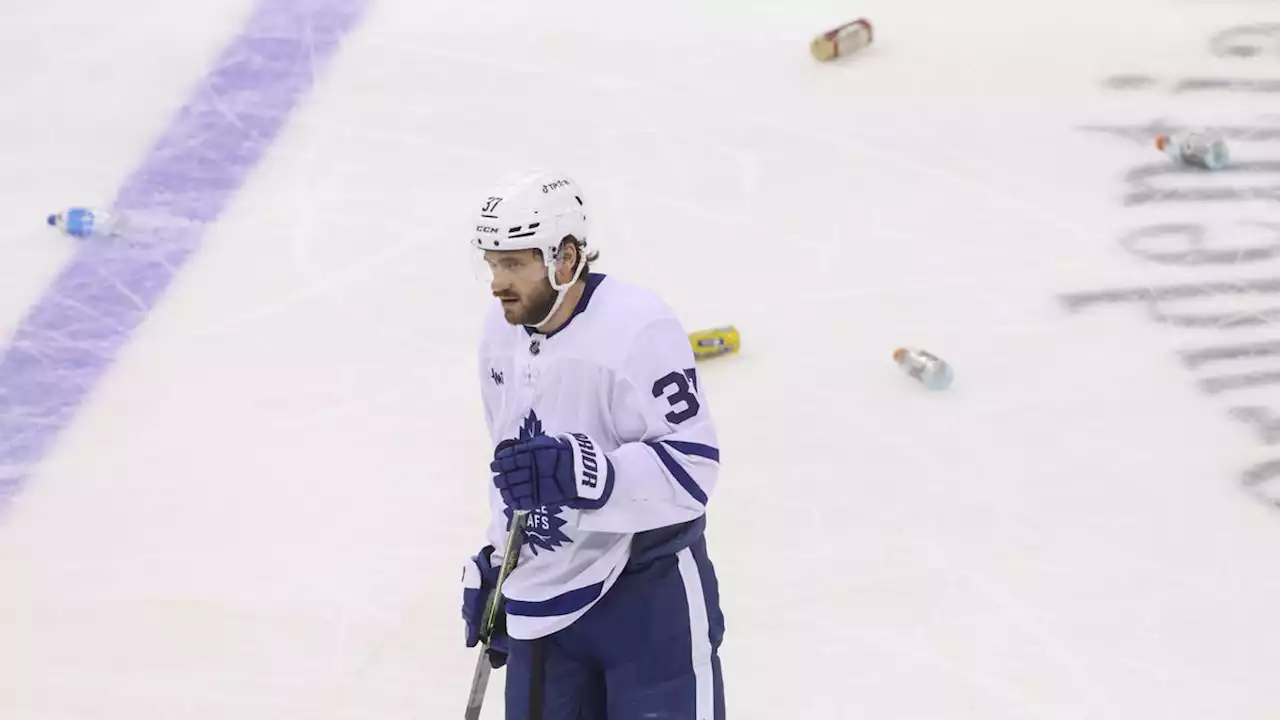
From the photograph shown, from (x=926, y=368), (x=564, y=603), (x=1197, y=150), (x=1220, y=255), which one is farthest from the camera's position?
(x=1197, y=150)

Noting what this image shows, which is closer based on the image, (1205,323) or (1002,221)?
(1205,323)

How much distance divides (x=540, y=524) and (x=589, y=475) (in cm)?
23

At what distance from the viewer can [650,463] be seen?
2113 mm

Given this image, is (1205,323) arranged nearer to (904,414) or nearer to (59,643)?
(904,414)

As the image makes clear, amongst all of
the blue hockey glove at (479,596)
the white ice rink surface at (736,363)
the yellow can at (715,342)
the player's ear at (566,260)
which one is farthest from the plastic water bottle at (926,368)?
the player's ear at (566,260)

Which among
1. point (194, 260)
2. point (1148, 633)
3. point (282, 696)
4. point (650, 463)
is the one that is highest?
point (650, 463)

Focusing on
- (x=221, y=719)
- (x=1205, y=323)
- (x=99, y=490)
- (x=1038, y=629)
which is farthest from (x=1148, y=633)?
(x=99, y=490)

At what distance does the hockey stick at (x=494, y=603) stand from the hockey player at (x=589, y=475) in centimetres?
2

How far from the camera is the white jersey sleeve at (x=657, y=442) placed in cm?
212

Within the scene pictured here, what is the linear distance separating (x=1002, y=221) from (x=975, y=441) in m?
1.03

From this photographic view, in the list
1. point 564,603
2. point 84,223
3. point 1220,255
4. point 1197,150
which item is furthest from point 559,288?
point 1197,150

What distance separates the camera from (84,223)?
4551 millimetres

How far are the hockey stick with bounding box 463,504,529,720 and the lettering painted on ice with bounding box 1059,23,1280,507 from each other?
1875mm

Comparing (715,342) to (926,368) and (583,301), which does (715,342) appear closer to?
(926,368)
